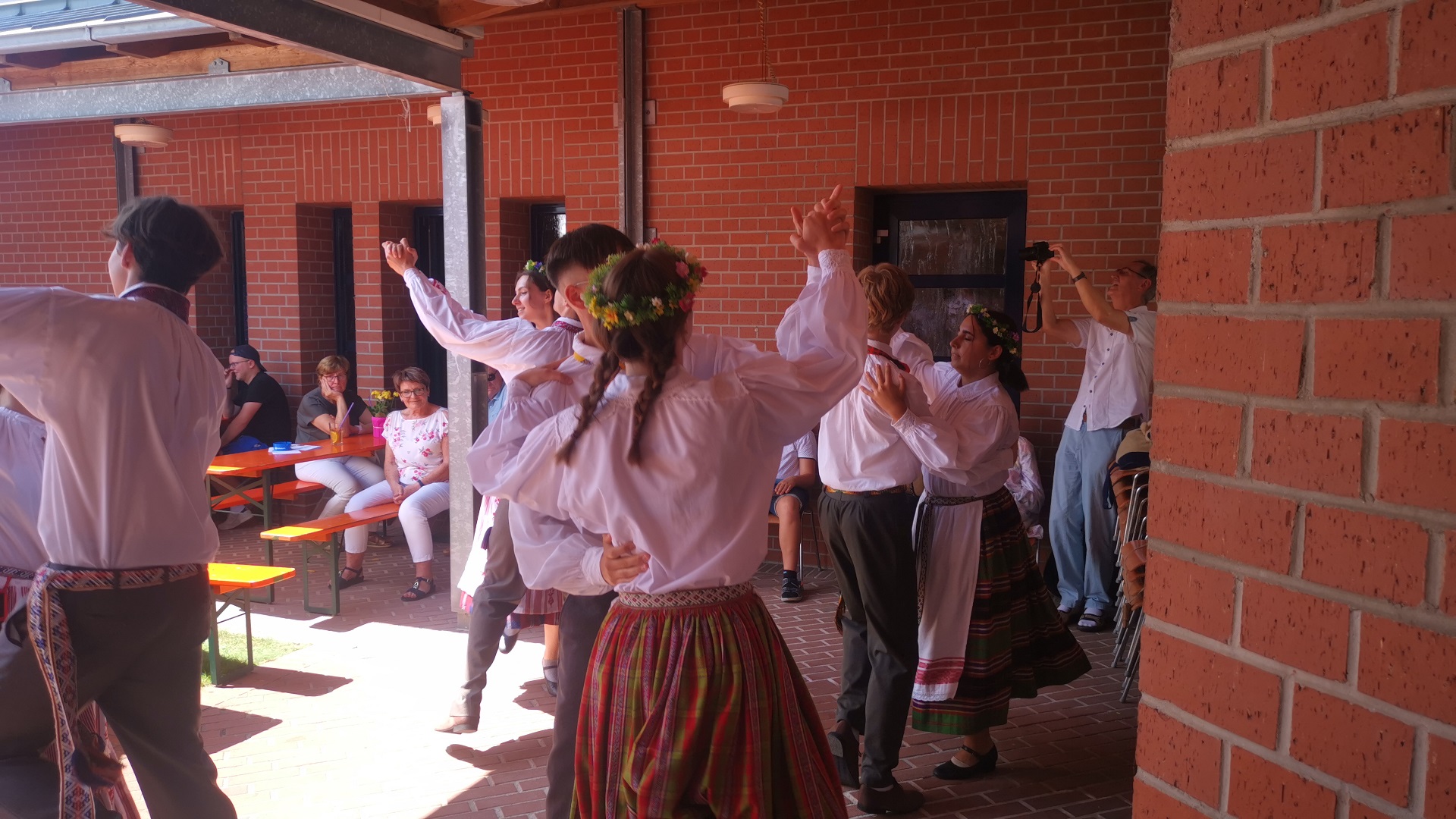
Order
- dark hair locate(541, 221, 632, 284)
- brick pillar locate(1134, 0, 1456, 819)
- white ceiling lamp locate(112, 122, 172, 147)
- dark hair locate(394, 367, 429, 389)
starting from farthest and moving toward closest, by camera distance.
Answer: white ceiling lamp locate(112, 122, 172, 147) → dark hair locate(394, 367, 429, 389) → dark hair locate(541, 221, 632, 284) → brick pillar locate(1134, 0, 1456, 819)

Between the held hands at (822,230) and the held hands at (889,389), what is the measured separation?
1.03 meters

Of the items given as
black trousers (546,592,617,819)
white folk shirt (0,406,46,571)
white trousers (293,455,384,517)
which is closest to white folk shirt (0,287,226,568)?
white folk shirt (0,406,46,571)

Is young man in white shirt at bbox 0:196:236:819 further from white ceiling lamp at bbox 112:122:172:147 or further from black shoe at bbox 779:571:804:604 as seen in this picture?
white ceiling lamp at bbox 112:122:172:147

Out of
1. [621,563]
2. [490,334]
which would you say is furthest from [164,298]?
[490,334]

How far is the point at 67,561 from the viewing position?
8.80 feet

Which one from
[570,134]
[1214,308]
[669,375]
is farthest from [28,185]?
[1214,308]

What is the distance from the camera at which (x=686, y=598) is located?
2432 millimetres

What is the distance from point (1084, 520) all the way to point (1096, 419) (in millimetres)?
614

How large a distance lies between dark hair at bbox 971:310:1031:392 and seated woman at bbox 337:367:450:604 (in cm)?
414

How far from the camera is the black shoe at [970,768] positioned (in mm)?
4180

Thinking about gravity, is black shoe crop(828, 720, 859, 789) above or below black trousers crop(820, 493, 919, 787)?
below

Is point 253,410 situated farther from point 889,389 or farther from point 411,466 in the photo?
point 889,389

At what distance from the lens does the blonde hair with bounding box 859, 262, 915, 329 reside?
3936mm

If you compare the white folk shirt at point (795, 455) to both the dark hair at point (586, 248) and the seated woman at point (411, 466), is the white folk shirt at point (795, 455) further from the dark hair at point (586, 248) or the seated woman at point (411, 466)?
the dark hair at point (586, 248)
